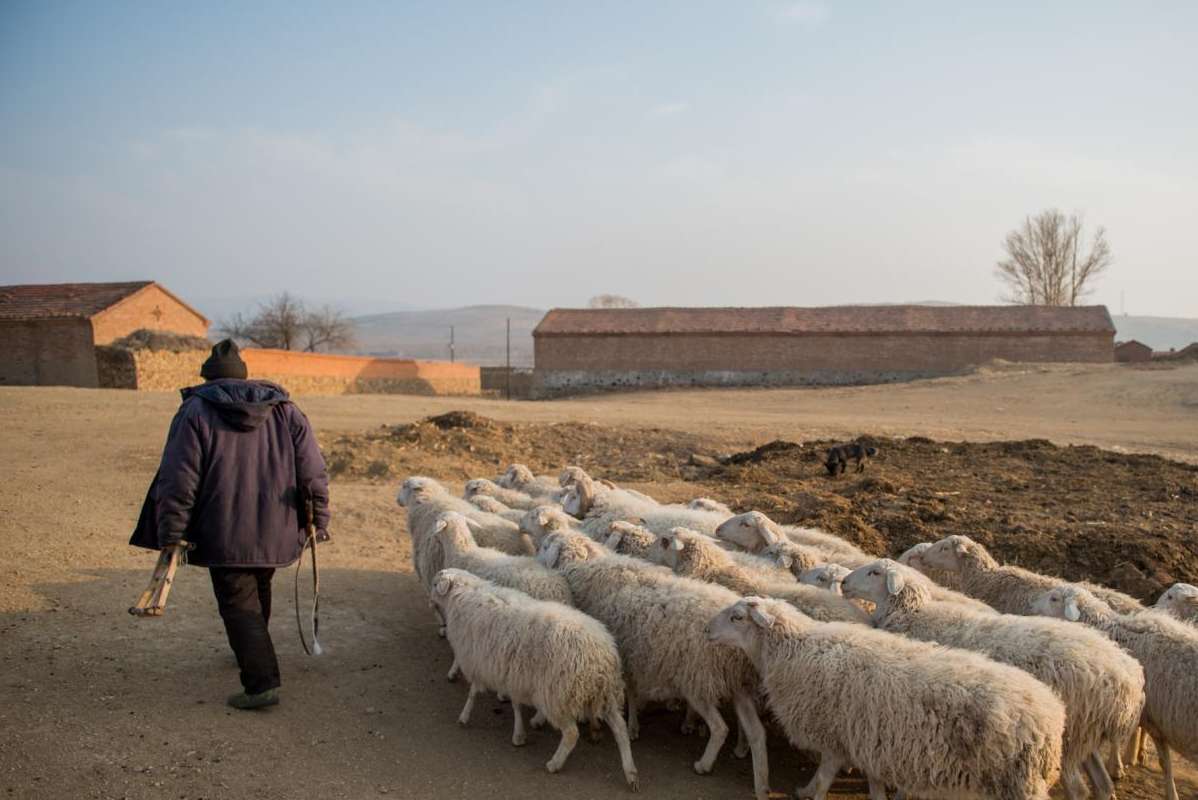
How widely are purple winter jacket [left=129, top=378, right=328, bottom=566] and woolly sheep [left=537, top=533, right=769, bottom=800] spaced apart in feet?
7.21

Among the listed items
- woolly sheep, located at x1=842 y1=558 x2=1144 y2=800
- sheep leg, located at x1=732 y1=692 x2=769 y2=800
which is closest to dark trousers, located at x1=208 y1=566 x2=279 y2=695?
sheep leg, located at x1=732 y1=692 x2=769 y2=800

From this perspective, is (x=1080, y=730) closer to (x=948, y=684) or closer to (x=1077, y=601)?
(x=948, y=684)

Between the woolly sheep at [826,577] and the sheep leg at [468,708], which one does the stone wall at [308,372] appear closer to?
the sheep leg at [468,708]

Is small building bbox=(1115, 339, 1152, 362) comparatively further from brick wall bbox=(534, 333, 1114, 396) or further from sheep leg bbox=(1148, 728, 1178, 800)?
sheep leg bbox=(1148, 728, 1178, 800)

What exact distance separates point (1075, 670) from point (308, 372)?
3664cm

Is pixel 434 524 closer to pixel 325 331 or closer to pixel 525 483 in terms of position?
pixel 525 483

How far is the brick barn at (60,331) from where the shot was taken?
107 ft

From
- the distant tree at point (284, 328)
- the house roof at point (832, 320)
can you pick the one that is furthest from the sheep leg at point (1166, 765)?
the distant tree at point (284, 328)

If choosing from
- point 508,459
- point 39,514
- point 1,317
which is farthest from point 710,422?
point 1,317

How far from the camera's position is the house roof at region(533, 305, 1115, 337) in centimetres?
4150

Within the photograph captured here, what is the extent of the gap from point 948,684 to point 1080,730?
36.2 inches

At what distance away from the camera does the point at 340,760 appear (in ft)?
17.0

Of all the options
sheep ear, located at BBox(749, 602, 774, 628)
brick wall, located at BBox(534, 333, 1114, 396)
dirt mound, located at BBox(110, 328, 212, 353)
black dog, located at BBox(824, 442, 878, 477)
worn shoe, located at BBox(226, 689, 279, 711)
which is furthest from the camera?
brick wall, located at BBox(534, 333, 1114, 396)

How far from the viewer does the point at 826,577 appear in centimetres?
643
